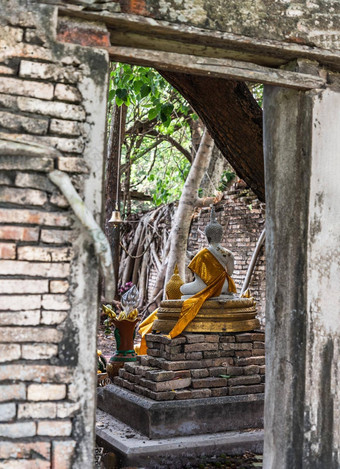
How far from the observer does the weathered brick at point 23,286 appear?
114 inches

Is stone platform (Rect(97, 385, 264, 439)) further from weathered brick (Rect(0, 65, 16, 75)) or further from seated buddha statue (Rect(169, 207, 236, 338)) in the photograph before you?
weathered brick (Rect(0, 65, 16, 75))

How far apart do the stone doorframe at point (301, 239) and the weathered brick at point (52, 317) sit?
143cm

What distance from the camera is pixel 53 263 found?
9.76 feet

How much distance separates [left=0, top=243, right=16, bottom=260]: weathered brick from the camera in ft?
9.52

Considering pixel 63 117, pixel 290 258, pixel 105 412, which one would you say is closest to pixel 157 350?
pixel 105 412

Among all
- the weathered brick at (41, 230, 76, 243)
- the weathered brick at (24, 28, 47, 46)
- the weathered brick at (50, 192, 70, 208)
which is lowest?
the weathered brick at (41, 230, 76, 243)

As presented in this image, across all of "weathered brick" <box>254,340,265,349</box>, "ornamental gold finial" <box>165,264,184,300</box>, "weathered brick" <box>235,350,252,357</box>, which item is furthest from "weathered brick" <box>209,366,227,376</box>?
"ornamental gold finial" <box>165,264,184,300</box>

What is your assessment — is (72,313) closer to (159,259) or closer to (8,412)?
(8,412)

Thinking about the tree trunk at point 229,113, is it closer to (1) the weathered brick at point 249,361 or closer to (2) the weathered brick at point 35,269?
(1) the weathered brick at point 249,361

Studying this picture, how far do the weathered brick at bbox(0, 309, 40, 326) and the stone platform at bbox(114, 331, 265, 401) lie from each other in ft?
7.97

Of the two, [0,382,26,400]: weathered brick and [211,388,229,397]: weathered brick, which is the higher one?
[0,382,26,400]: weathered brick

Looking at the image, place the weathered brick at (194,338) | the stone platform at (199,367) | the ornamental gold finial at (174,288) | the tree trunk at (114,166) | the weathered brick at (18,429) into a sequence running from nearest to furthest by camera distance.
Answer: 1. the weathered brick at (18,429)
2. the stone platform at (199,367)
3. the weathered brick at (194,338)
4. the ornamental gold finial at (174,288)
5. the tree trunk at (114,166)

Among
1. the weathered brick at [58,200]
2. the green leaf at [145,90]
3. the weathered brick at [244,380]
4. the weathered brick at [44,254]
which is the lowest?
the weathered brick at [244,380]

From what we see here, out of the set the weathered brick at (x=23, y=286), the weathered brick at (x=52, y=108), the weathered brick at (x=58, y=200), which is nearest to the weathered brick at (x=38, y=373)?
the weathered brick at (x=23, y=286)
